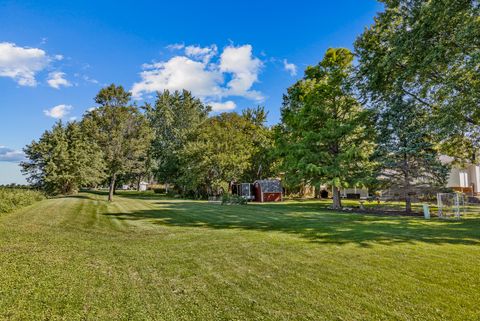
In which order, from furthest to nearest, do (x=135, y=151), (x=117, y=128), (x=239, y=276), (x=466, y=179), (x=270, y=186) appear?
(x=466, y=179)
(x=270, y=186)
(x=135, y=151)
(x=117, y=128)
(x=239, y=276)

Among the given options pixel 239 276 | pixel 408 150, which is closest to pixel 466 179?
pixel 408 150

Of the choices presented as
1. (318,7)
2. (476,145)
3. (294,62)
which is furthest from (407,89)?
(294,62)

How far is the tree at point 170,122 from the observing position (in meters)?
42.0

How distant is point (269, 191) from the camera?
1201 inches

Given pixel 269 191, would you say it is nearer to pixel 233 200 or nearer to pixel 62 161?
pixel 233 200

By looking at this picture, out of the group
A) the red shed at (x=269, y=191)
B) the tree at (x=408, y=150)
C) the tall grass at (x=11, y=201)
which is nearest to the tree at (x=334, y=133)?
the tree at (x=408, y=150)

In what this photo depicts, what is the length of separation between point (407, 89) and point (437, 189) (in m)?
6.31

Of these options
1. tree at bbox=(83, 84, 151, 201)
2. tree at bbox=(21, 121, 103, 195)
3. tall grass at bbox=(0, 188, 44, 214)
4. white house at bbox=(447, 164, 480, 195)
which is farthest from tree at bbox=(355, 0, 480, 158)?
tree at bbox=(21, 121, 103, 195)

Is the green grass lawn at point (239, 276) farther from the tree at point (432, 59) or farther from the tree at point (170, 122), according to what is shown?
the tree at point (170, 122)

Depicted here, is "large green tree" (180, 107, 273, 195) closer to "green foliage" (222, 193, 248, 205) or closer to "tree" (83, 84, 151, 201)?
"green foliage" (222, 193, 248, 205)

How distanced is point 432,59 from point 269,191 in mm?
20497

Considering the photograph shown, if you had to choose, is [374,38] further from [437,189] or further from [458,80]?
[437,189]

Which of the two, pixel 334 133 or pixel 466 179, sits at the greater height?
pixel 334 133

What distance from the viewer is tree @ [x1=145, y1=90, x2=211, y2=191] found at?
42000 mm
